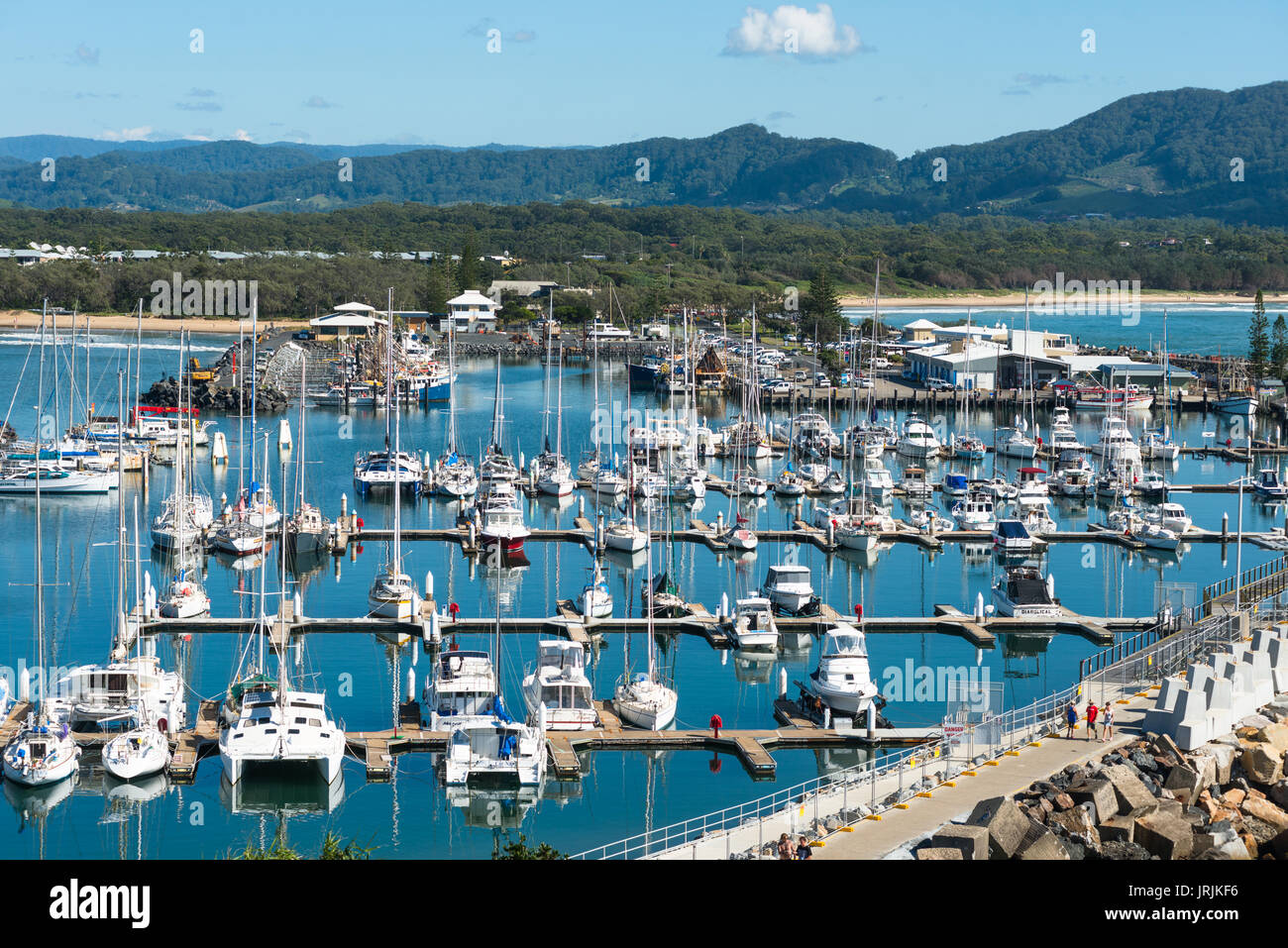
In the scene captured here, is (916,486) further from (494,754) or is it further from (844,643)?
(494,754)

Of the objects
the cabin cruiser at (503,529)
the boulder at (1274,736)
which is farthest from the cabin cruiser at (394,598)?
the boulder at (1274,736)

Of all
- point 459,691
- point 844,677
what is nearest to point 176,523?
point 459,691

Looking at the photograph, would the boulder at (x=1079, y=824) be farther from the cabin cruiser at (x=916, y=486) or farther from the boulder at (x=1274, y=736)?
the cabin cruiser at (x=916, y=486)

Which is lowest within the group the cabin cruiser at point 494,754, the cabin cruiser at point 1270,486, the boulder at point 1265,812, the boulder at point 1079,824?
the cabin cruiser at point 494,754
